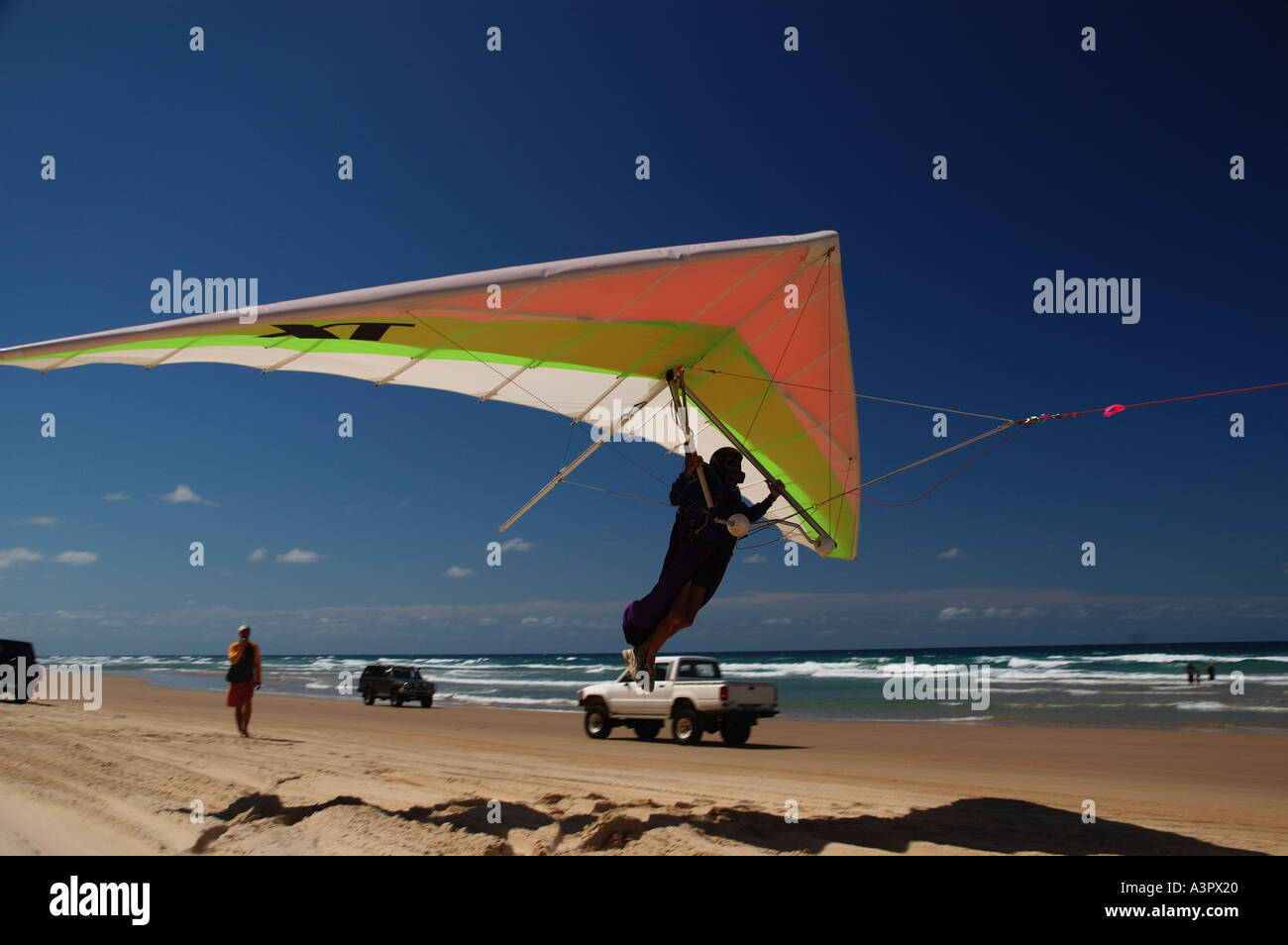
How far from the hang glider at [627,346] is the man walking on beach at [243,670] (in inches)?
264

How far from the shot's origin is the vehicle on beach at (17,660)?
2023cm

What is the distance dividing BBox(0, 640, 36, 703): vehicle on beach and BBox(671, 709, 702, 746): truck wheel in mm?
16908

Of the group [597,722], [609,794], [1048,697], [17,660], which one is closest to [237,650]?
[609,794]

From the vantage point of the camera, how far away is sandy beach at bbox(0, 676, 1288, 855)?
5598mm

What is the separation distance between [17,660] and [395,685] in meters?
10.0

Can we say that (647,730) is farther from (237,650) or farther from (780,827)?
(780,827)

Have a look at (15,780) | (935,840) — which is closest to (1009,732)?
(935,840)

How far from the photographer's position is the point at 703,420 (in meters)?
7.93

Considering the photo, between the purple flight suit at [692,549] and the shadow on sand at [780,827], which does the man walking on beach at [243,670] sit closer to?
the shadow on sand at [780,827]

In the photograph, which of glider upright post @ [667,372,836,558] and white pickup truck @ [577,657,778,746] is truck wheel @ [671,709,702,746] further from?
glider upright post @ [667,372,836,558]

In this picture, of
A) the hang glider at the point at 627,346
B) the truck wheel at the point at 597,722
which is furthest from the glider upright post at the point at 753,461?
the truck wheel at the point at 597,722

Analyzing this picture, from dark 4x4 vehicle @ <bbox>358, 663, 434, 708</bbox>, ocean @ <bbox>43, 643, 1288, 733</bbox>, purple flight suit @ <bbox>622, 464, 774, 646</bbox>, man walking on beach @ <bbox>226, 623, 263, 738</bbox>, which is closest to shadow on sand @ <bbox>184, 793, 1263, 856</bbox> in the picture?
purple flight suit @ <bbox>622, 464, 774, 646</bbox>
